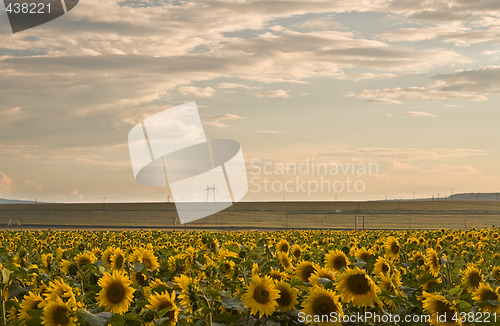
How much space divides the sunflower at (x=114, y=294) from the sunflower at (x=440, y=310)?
2.51 metres

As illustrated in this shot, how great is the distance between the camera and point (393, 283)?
5.76m

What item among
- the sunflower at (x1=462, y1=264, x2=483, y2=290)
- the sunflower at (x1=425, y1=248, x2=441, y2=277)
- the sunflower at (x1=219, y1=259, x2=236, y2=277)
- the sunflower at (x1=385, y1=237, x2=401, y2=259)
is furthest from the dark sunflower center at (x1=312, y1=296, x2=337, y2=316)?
the sunflower at (x1=385, y1=237, x2=401, y2=259)

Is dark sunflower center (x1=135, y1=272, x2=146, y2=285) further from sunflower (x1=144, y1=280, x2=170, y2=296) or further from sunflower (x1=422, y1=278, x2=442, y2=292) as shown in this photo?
sunflower (x1=422, y1=278, x2=442, y2=292)

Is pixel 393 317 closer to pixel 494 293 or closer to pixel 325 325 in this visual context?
pixel 325 325

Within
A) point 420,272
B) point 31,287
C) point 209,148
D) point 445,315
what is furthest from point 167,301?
point 209,148

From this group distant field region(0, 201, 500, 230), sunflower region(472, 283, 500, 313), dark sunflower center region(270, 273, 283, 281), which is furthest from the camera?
distant field region(0, 201, 500, 230)

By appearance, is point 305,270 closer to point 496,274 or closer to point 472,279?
point 472,279

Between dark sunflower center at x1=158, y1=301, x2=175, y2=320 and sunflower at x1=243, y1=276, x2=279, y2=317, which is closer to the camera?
dark sunflower center at x1=158, y1=301, x2=175, y2=320

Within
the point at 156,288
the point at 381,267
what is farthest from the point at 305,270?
the point at 156,288

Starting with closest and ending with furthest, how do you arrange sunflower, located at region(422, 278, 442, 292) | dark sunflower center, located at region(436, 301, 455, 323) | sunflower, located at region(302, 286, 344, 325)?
sunflower, located at region(302, 286, 344, 325) < dark sunflower center, located at region(436, 301, 455, 323) < sunflower, located at region(422, 278, 442, 292)

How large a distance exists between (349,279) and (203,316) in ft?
4.09

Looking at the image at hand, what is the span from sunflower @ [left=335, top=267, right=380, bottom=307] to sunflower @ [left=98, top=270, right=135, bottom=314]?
5.93 ft

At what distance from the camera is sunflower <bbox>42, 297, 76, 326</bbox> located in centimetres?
438

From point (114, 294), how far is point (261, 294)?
A: 4.34 ft
